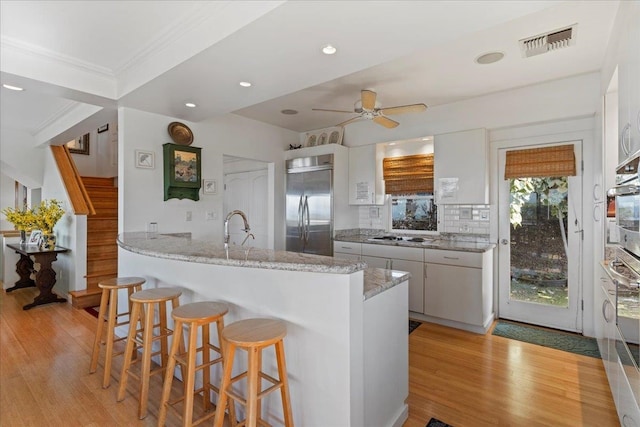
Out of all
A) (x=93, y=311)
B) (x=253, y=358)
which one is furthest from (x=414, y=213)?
(x=93, y=311)

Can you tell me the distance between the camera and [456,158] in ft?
12.4

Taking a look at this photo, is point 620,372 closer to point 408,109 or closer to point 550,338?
point 550,338

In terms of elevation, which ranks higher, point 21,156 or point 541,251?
point 21,156

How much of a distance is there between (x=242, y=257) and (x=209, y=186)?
2426 mm

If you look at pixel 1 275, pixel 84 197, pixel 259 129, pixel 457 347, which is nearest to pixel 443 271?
pixel 457 347

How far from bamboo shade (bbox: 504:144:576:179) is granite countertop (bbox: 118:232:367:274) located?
2953 mm

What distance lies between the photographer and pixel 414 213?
4445 millimetres

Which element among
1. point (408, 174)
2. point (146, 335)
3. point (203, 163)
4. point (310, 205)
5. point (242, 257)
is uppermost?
point (203, 163)

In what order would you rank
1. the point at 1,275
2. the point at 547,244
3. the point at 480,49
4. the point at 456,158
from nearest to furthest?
the point at 480,49, the point at 547,244, the point at 456,158, the point at 1,275

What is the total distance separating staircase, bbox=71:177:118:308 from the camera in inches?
172

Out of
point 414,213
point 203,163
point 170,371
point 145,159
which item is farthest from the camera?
point 414,213

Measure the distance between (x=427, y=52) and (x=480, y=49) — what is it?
1.39 ft

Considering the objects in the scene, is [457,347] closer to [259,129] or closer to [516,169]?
[516,169]

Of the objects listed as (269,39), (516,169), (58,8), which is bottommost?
(516,169)
